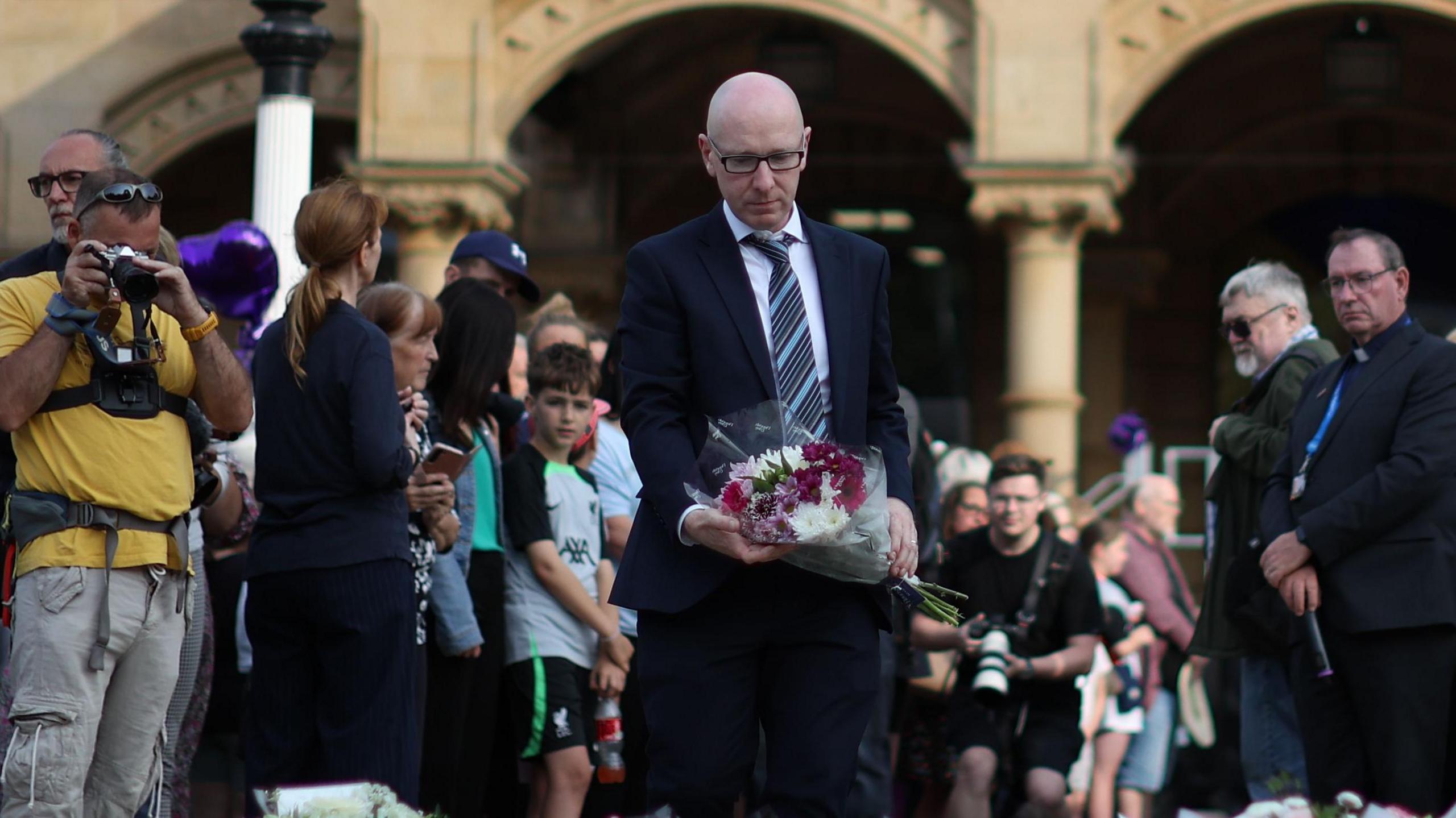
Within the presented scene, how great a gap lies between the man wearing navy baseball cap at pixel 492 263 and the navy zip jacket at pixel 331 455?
171 cm

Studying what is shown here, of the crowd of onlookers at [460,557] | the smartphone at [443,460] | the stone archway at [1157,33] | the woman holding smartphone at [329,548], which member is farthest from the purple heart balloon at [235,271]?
the stone archway at [1157,33]

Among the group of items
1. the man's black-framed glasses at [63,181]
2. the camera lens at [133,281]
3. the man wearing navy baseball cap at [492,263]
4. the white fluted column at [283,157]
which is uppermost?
the white fluted column at [283,157]

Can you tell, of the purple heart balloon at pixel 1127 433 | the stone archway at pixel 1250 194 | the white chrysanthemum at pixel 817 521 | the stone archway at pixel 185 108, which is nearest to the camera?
the white chrysanthemum at pixel 817 521

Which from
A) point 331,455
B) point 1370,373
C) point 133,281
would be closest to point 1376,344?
point 1370,373

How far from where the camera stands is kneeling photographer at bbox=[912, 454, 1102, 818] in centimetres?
769

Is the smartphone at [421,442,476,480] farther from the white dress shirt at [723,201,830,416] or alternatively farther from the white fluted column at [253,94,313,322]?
the white fluted column at [253,94,313,322]

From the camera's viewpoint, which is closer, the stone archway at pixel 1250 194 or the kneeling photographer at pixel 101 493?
the kneeling photographer at pixel 101 493

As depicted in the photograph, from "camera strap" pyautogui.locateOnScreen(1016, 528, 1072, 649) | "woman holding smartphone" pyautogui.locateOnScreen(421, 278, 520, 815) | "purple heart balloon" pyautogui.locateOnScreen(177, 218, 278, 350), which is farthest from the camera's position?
"camera strap" pyautogui.locateOnScreen(1016, 528, 1072, 649)

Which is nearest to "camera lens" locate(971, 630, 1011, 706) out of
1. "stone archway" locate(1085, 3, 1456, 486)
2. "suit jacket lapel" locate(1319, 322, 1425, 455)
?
"suit jacket lapel" locate(1319, 322, 1425, 455)

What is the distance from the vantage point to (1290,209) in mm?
19000

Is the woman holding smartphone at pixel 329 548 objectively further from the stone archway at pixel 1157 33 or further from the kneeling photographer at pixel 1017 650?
the stone archway at pixel 1157 33

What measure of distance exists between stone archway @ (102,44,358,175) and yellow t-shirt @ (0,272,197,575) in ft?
34.3

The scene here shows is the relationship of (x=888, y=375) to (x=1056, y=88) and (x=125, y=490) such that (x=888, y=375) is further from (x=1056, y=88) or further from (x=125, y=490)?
(x=1056, y=88)

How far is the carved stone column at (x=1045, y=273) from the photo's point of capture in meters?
13.4
